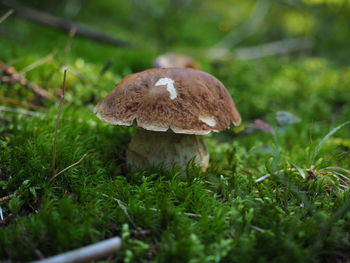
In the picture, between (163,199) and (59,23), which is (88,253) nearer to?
(163,199)

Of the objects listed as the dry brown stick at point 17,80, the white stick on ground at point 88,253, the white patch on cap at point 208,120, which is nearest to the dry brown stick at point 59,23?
the dry brown stick at point 17,80

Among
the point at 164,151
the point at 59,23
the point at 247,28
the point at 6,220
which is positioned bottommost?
the point at 6,220

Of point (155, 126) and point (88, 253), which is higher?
point (155, 126)

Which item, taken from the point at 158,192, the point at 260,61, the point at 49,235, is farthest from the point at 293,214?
the point at 260,61

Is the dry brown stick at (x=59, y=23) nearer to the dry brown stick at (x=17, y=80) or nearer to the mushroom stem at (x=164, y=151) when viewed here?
the dry brown stick at (x=17, y=80)

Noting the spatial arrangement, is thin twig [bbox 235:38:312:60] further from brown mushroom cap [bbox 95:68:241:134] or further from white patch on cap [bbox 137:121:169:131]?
white patch on cap [bbox 137:121:169:131]

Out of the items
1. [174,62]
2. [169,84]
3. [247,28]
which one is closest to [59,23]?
[174,62]

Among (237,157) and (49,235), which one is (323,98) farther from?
(49,235)

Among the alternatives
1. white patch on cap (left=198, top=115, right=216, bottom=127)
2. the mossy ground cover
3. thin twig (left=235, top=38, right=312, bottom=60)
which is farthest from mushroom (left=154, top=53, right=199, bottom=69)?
thin twig (left=235, top=38, right=312, bottom=60)
